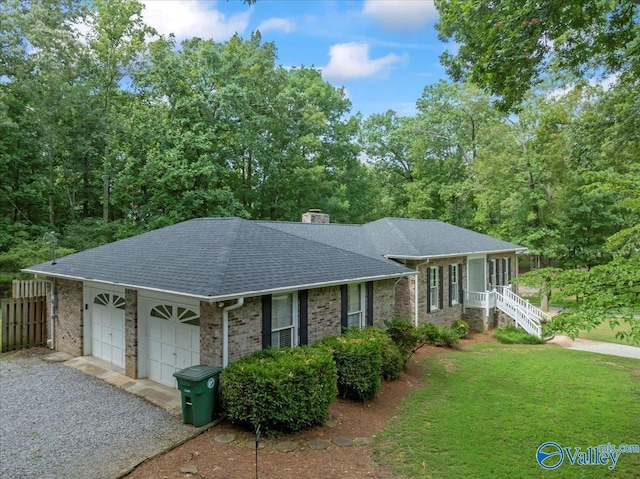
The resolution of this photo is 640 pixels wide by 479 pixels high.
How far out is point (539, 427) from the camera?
7656 millimetres

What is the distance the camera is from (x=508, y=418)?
8.06 metres

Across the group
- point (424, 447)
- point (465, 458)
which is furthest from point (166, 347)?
point (465, 458)

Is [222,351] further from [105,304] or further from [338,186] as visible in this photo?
[338,186]

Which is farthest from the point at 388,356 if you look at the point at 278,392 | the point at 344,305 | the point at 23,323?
the point at 23,323

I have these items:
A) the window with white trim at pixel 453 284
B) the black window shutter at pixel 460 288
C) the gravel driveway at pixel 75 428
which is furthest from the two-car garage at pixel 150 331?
the black window shutter at pixel 460 288

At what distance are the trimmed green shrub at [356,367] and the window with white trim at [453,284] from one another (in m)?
10.0

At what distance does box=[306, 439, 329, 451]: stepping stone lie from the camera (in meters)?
6.42

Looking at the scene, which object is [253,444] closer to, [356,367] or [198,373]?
[198,373]

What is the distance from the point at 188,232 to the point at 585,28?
448 inches

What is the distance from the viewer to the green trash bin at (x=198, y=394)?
6.93 metres

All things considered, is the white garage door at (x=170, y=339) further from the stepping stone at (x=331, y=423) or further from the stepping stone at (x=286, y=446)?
the stepping stone at (x=331, y=423)

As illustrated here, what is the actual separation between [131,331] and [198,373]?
3.30 m

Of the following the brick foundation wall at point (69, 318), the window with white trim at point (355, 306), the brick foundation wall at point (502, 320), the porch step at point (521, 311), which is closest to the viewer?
the window with white trim at point (355, 306)

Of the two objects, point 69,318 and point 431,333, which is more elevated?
point 69,318
